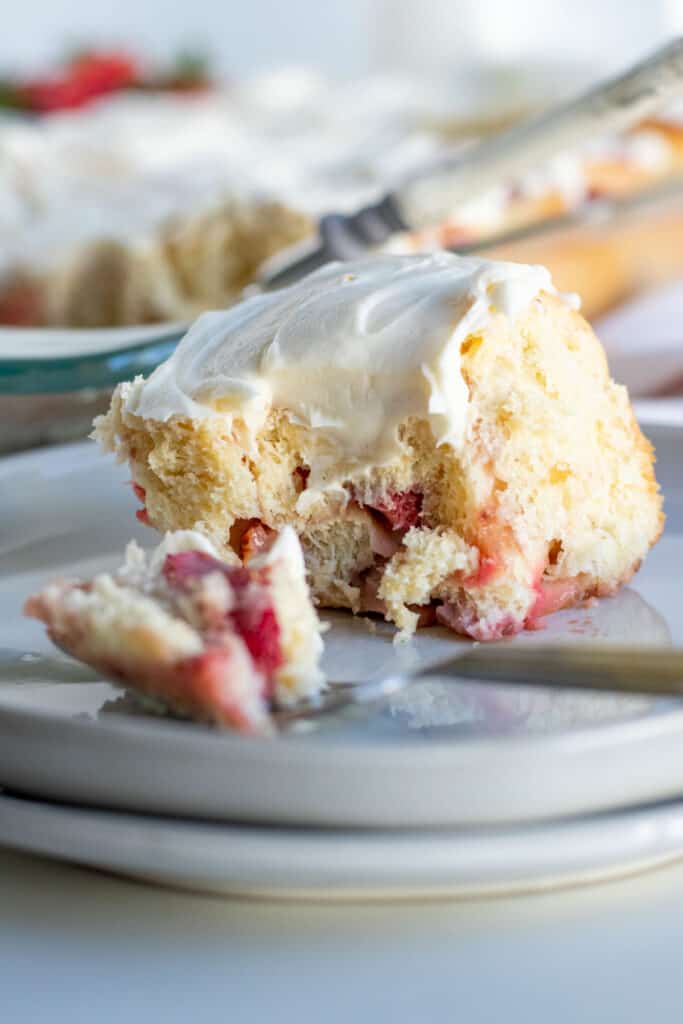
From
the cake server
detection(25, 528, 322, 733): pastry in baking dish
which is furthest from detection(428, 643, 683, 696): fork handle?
the cake server

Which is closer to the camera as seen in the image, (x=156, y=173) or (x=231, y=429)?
(x=231, y=429)

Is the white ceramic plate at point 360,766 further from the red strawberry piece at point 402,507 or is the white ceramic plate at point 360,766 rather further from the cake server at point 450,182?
the cake server at point 450,182

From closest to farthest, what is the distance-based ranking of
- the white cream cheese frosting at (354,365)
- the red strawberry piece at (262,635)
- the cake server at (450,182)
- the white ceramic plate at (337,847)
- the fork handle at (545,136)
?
the white ceramic plate at (337,847) < the red strawberry piece at (262,635) < the white cream cheese frosting at (354,365) < the fork handle at (545,136) < the cake server at (450,182)

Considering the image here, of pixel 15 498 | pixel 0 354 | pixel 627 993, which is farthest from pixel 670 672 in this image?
pixel 0 354

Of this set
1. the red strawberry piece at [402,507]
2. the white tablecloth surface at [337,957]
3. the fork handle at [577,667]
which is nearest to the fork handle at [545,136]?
the red strawberry piece at [402,507]

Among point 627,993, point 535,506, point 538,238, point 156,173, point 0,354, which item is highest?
point 156,173

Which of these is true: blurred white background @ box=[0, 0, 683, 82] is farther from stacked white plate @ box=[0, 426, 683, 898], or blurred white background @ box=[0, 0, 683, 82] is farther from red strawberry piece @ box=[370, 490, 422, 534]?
stacked white plate @ box=[0, 426, 683, 898]

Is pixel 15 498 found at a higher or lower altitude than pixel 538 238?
lower

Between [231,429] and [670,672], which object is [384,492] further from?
[670,672]
